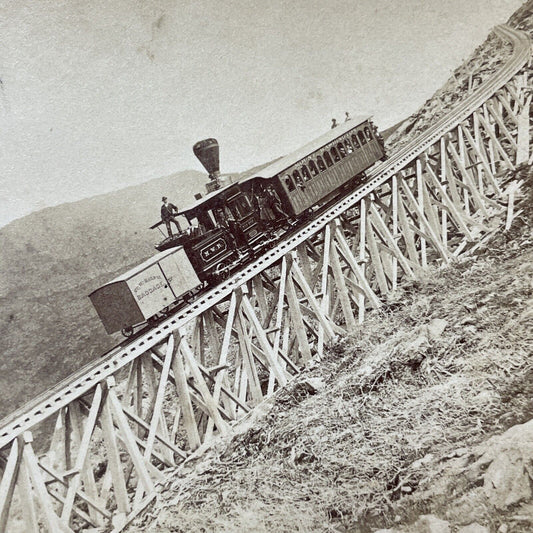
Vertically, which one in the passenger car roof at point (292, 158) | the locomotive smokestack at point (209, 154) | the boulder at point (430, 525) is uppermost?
the locomotive smokestack at point (209, 154)

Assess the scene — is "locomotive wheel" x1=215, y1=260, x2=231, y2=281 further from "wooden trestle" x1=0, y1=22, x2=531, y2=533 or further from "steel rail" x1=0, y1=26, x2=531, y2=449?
"steel rail" x1=0, y1=26, x2=531, y2=449

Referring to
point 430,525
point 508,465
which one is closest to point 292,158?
point 508,465

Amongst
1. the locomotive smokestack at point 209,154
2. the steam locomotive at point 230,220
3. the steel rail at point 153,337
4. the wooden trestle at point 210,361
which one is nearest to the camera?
the steel rail at point 153,337

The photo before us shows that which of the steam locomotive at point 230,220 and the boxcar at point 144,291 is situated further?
the steam locomotive at point 230,220

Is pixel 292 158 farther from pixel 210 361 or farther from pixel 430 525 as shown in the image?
pixel 430 525

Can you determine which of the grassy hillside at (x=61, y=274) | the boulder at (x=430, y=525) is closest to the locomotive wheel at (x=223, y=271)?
the boulder at (x=430, y=525)

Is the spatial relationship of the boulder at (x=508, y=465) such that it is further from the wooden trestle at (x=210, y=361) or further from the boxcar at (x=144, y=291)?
the boxcar at (x=144, y=291)
